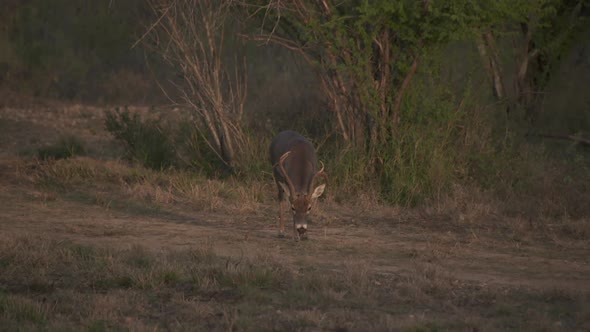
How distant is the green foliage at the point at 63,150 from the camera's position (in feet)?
53.6

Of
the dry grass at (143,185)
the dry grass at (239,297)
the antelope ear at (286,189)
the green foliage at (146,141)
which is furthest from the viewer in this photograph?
the green foliage at (146,141)

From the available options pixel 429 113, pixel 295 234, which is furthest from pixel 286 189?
pixel 429 113

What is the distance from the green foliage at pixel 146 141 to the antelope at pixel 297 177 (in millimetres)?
4808

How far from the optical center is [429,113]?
13477 mm

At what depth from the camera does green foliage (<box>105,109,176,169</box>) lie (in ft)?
51.2

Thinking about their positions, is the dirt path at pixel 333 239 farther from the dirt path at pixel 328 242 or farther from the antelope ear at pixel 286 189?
the antelope ear at pixel 286 189

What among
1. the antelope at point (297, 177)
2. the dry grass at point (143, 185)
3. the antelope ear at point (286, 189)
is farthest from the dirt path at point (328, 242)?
the antelope ear at point (286, 189)

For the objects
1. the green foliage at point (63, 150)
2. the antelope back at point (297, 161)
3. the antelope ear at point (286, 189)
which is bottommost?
the green foliage at point (63, 150)

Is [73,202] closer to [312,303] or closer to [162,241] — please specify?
[162,241]

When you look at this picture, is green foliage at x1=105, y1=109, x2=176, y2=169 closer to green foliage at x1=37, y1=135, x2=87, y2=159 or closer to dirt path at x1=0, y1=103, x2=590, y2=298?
green foliage at x1=37, y1=135, x2=87, y2=159

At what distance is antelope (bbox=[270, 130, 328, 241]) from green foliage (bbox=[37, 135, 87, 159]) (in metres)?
6.20

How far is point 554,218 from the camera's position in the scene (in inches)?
456

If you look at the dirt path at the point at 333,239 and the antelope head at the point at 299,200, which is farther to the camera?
the antelope head at the point at 299,200

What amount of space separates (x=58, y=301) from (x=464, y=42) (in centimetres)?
984
